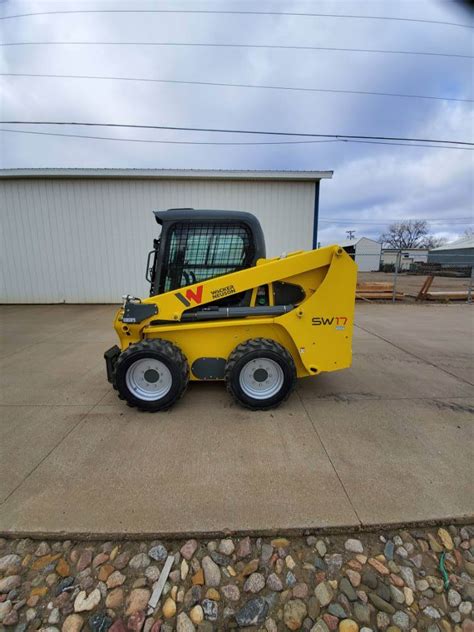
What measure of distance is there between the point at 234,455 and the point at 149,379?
1.24 m

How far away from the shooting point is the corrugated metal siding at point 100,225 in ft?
30.0

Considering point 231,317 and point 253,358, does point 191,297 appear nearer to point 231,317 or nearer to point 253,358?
point 231,317

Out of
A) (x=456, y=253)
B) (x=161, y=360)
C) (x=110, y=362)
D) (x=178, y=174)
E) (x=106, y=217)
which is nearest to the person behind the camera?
(x=161, y=360)

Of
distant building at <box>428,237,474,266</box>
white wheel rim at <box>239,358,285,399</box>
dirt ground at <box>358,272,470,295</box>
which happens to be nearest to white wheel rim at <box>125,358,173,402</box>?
white wheel rim at <box>239,358,285,399</box>

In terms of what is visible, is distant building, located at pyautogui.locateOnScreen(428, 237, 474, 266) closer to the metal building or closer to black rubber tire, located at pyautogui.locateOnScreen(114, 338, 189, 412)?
the metal building

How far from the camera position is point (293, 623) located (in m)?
1.31

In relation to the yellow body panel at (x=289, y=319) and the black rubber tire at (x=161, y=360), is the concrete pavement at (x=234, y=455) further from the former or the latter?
the yellow body panel at (x=289, y=319)

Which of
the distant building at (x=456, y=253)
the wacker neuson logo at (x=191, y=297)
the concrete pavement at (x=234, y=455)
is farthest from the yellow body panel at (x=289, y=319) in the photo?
the distant building at (x=456, y=253)

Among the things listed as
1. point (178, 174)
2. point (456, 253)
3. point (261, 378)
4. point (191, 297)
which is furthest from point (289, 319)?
point (456, 253)

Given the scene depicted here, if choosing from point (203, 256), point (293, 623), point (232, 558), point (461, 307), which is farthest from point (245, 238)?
point (461, 307)

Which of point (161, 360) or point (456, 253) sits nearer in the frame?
point (161, 360)

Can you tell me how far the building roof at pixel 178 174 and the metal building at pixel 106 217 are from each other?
1.1 inches

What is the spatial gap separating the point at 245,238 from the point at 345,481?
2.49m

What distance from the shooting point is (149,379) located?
305cm
